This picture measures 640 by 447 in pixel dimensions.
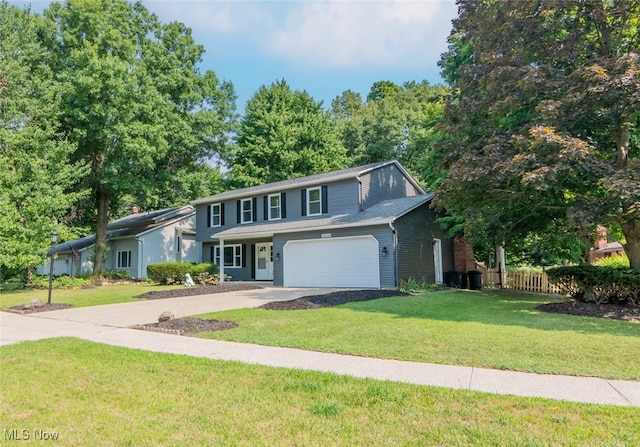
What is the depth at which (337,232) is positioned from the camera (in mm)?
18281

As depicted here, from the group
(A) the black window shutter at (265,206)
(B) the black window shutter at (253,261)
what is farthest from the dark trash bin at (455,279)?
(B) the black window shutter at (253,261)

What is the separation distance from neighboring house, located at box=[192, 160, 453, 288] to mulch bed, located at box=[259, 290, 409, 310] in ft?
8.34

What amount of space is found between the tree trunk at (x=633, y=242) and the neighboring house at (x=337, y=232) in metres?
7.50

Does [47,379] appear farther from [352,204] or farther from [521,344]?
[352,204]

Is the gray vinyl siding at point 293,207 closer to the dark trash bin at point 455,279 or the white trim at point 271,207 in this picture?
the white trim at point 271,207

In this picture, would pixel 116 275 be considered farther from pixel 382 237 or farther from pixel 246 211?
pixel 382 237

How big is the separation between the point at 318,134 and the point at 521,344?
32.3 metres

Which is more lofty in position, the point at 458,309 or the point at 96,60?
the point at 96,60

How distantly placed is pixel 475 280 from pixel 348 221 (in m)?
6.69

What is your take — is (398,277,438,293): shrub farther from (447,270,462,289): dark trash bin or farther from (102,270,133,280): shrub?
(102,270,133,280): shrub

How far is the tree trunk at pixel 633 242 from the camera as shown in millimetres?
11992

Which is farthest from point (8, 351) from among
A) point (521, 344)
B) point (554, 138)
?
point (554, 138)

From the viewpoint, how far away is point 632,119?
1269cm

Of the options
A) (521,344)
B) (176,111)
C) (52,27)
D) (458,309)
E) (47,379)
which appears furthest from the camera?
(176,111)
